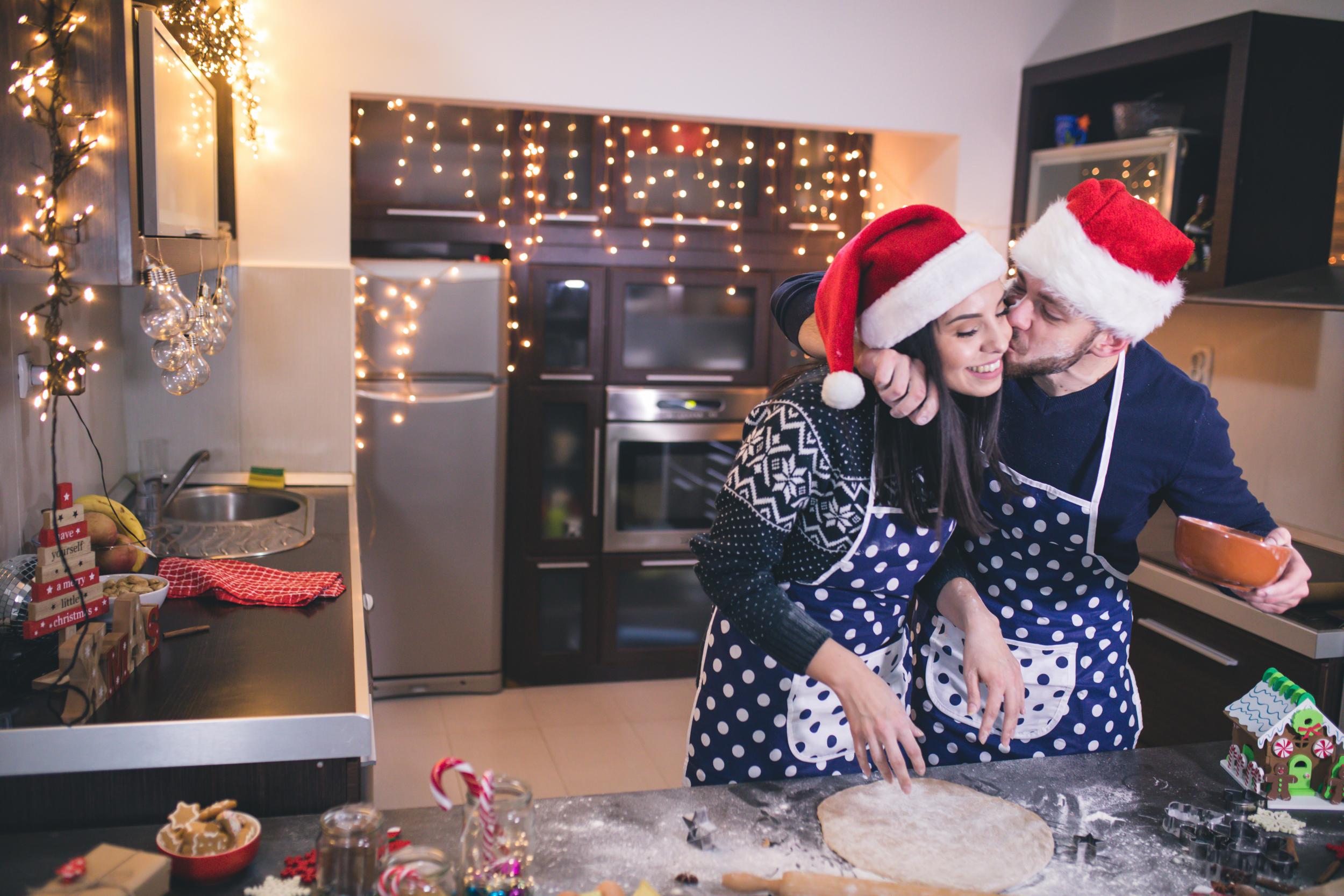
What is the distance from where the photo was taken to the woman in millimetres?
1340

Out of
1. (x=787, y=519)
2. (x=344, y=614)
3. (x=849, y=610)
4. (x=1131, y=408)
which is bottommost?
(x=344, y=614)

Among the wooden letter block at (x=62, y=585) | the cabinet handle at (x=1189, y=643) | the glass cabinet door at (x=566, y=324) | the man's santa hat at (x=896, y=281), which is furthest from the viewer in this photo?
the glass cabinet door at (x=566, y=324)

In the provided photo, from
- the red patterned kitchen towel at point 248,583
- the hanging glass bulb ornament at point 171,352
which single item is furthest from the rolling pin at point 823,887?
the hanging glass bulb ornament at point 171,352

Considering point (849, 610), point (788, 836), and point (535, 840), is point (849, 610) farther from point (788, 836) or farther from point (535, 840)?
point (535, 840)

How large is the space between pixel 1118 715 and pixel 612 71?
2093 mm

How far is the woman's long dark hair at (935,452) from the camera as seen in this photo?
4.59 feet

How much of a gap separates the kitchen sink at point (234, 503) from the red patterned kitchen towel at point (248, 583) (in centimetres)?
66

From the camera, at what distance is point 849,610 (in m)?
1.54

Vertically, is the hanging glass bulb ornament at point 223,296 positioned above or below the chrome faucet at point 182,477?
above

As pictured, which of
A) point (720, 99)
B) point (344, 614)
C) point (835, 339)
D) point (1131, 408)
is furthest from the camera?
point (720, 99)

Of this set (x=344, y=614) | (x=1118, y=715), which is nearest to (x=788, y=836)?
(x=1118, y=715)

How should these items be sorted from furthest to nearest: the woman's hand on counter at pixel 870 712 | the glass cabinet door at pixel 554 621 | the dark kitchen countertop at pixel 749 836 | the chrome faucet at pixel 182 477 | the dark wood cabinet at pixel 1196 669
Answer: the glass cabinet door at pixel 554 621, the chrome faucet at pixel 182 477, the dark wood cabinet at pixel 1196 669, the woman's hand on counter at pixel 870 712, the dark kitchen countertop at pixel 749 836

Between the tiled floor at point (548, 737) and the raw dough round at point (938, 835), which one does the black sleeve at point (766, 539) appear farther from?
the tiled floor at point (548, 737)

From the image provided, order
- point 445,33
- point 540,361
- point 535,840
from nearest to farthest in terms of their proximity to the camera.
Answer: point 535,840, point 445,33, point 540,361
